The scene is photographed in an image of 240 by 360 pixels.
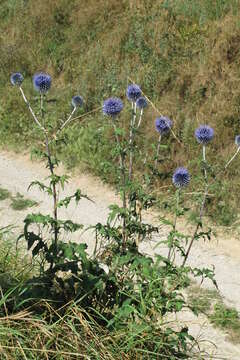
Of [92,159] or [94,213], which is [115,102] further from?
[92,159]

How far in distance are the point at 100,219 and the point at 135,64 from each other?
14.1 feet

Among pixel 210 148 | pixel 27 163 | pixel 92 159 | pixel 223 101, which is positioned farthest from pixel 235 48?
pixel 27 163

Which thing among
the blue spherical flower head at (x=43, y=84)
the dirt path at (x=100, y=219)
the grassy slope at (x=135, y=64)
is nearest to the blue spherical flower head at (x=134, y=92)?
the blue spherical flower head at (x=43, y=84)

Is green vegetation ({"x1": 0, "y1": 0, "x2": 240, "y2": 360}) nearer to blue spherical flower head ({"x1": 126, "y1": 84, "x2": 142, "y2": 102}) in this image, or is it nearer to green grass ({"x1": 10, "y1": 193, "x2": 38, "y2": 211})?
green grass ({"x1": 10, "y1": 193, "x2": 38, "y2": 211})

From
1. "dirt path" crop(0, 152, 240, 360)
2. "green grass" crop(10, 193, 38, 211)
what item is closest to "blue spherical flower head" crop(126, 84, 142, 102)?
"dirt path" crop(0, 152, 240, 360)

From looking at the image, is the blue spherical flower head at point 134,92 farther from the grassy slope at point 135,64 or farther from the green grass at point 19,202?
the green grass at point 19,202

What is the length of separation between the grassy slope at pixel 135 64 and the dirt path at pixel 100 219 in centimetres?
42

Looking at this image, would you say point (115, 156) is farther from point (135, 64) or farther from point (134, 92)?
point (135, 64)

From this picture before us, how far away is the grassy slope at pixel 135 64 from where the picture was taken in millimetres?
7689

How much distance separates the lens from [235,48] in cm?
869

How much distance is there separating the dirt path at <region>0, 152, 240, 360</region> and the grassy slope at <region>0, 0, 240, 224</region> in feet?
1.39

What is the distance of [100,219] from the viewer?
6.50 meters

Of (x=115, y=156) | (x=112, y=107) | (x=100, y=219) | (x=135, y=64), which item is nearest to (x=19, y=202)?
(x=100, y=219)

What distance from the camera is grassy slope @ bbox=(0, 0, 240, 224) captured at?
7.69 m
